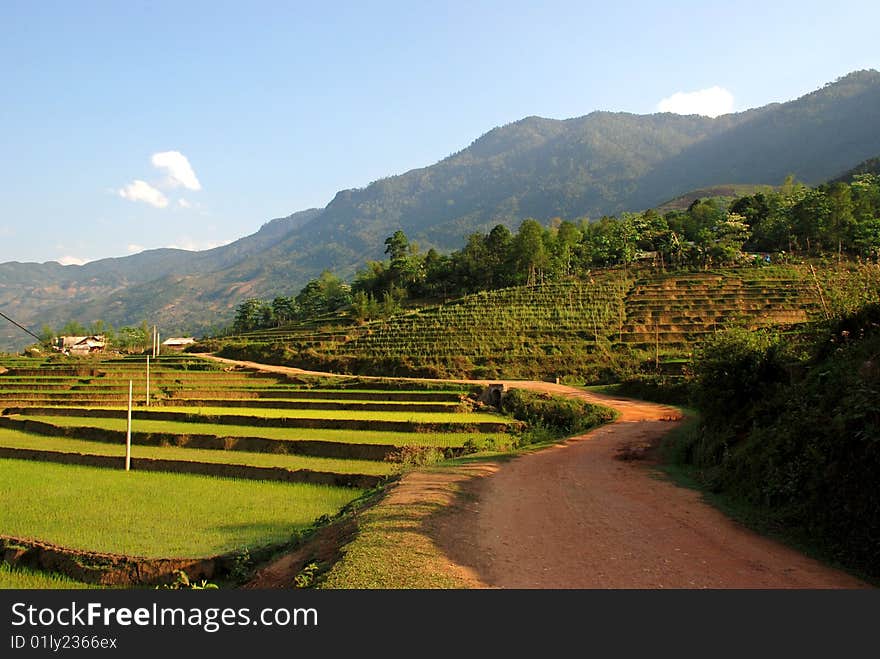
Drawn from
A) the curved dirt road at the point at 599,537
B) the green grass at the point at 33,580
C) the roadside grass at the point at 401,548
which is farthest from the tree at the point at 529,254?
the green grass at the point at 33,580

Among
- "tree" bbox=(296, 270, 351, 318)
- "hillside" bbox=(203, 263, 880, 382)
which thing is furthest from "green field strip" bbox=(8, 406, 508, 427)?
"tree" bbox=(296, 270, 351, 318)

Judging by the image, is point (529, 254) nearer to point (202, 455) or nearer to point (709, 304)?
point (709, 304)

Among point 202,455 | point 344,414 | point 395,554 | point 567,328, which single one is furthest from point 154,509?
point 567,328

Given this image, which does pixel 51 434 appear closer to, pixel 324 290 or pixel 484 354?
pixel 484 354

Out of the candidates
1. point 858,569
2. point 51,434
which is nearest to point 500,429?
point 858,569

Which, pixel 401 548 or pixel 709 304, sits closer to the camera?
pixel 401 548

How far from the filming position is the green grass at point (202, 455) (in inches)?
665

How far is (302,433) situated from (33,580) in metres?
12.3

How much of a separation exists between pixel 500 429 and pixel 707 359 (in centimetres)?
965

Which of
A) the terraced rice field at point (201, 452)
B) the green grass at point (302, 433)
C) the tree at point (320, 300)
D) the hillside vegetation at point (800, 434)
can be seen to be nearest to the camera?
the hillside vegetation at point (800, 434)

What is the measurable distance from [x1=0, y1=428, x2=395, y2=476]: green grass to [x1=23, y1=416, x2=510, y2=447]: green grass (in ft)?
3.73

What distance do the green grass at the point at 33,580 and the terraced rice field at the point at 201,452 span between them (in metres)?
0.76

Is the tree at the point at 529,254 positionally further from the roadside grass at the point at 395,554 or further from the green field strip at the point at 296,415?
the roadside grass at the point at 395,554

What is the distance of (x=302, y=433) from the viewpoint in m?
21.5
